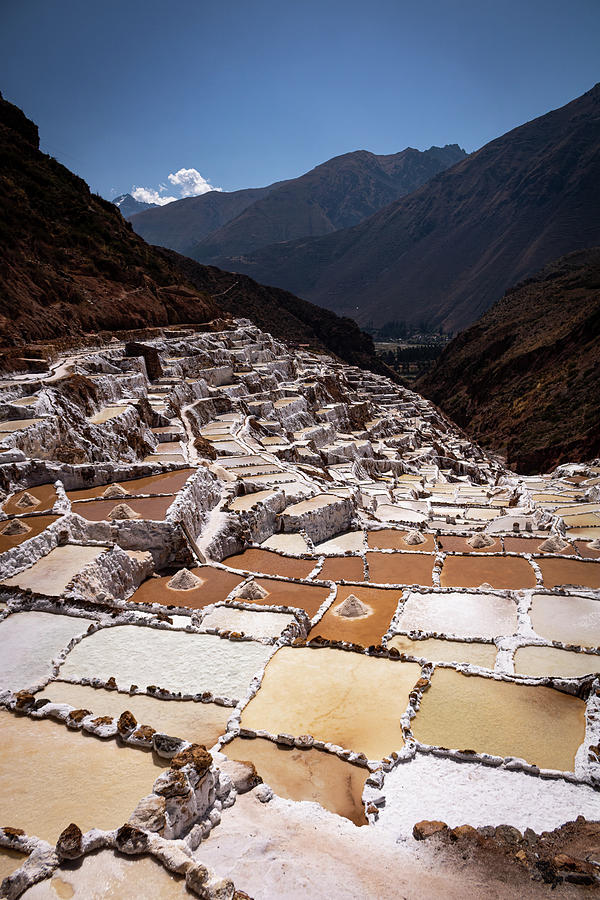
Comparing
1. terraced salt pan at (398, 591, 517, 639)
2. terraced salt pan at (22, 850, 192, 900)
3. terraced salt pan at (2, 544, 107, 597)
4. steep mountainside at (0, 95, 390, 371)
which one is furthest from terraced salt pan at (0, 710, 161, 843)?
steep mountainside at (0, 95, 390, 371)

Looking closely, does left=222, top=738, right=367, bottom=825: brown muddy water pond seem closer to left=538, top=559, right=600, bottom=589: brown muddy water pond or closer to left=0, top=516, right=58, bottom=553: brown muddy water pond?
left=0, top=516, right=58, bottom=553: brown muddy water pond

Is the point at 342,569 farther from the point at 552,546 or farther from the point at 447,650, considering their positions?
the point at 552,546

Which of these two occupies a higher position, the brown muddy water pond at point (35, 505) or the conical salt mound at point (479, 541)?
the brown muddy water pond at point (35, 505)

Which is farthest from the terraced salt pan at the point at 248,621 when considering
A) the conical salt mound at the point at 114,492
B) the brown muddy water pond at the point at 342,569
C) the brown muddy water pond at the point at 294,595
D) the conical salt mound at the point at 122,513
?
the conical salt mound at the point at 114,492

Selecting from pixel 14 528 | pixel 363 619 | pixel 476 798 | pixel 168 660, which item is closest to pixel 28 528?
pixel 14 528

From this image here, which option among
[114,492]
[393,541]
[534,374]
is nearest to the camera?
[114,492]

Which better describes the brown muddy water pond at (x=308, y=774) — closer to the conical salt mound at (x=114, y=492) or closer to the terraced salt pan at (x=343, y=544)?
the terraced salt pan at (x=343, y=544)

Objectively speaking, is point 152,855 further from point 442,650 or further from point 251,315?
point 251,315
